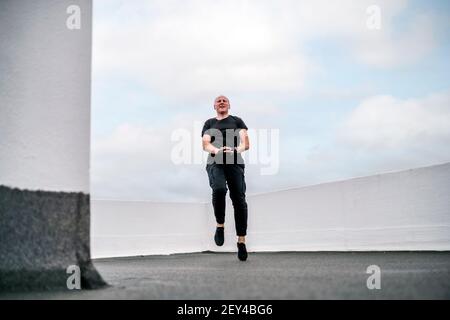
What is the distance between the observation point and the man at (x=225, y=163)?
3.72 metres

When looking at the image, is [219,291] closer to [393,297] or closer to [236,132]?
[393,297]

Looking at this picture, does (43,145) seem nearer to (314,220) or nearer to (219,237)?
(219,237)

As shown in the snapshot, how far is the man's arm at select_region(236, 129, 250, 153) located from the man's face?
25 cm

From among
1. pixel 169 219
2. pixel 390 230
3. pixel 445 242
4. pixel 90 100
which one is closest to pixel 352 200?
pixel 390 230

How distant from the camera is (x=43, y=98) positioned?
199cm

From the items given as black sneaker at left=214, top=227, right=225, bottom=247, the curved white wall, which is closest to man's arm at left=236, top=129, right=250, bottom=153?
black sneaker at left=214, top=227, right=225, bottom=247

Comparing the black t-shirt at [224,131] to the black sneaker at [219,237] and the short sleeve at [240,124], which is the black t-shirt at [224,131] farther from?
the black sneaker at [219,237]

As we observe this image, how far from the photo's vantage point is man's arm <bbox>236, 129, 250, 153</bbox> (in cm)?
379

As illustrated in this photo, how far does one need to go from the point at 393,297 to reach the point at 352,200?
417 cm

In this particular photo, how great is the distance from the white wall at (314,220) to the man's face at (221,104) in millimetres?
2264

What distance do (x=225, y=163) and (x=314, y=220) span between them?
102 inches

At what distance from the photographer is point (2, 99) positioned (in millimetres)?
1909

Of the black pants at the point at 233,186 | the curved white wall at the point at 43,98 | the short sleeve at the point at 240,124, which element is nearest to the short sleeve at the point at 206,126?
the short sleeve at the point at 240,124

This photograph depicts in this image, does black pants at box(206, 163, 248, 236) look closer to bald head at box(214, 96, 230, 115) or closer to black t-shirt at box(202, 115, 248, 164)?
black t-shirt at box(202, 115, 248, 164)
